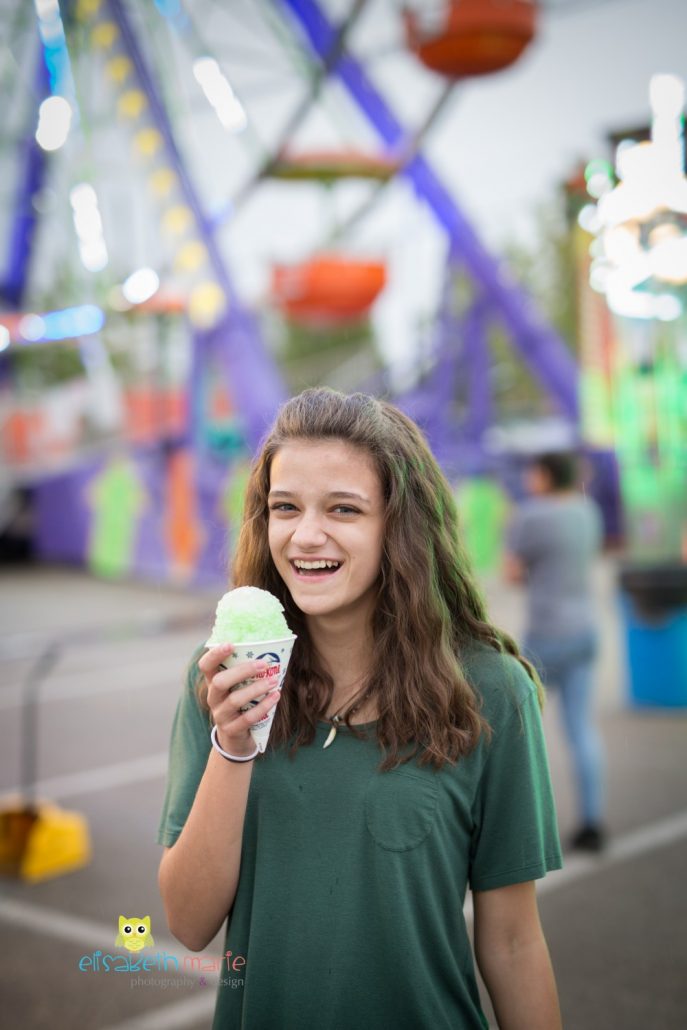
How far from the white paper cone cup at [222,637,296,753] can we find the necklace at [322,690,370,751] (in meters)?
0.13

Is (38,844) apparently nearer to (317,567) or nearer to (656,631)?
(317,567)

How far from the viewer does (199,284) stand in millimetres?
14312

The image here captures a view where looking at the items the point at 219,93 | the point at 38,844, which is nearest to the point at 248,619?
the point at 38,844

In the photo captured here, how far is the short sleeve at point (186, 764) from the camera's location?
1.61 metres

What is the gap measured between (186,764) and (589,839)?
348 cm

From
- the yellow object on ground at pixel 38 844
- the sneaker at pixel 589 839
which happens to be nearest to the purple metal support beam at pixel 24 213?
the yellow object on ground at pixel 38 844

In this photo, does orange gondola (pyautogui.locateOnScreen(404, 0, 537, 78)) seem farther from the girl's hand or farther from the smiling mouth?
the girl's hand

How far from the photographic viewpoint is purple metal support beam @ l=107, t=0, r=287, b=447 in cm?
1334

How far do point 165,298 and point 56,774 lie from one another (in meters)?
13.2

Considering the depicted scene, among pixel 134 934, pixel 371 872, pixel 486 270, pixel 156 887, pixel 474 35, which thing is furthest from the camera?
pixel 486 270

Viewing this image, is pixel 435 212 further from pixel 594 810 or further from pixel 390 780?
pixel 390 780

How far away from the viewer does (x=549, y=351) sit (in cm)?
1507

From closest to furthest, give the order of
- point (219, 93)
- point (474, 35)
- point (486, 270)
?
point (474, 35)
point (219, 93)
point (486, 270)

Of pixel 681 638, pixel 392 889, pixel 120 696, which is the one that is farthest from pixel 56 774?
pixel 392 889
